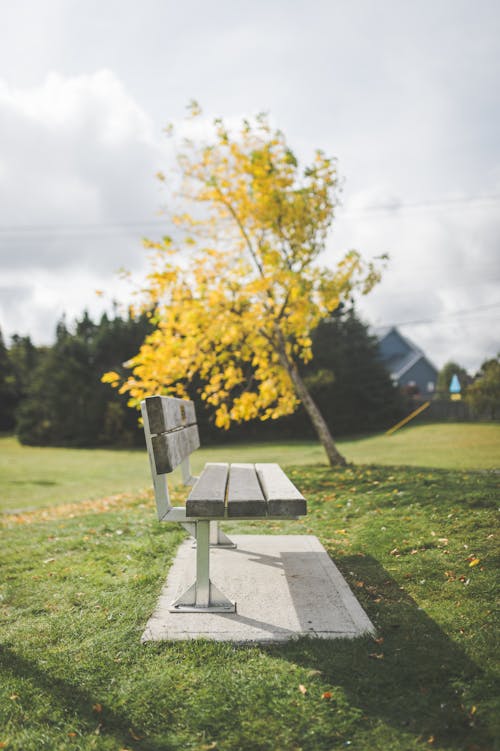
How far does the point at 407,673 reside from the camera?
2.37 m

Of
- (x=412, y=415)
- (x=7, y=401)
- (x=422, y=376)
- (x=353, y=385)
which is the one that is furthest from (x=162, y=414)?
(x=7, y=401)

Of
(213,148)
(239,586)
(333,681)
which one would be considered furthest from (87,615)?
(213,148)

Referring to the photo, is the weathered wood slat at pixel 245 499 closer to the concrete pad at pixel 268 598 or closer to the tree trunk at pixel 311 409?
the concrete pad at pixel 268 598

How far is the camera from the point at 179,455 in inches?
141

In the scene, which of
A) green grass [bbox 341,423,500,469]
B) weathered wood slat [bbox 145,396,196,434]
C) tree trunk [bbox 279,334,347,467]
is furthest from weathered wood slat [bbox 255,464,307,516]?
green grass [bbox 341,423,500,469]

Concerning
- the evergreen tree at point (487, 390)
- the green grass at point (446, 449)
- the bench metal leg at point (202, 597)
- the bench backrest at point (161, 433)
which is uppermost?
the bench backrest at point (161, 433)

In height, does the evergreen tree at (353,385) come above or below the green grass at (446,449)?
above

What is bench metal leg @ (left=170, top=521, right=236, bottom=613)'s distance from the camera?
298 cm

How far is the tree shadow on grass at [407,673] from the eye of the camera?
2020 mm

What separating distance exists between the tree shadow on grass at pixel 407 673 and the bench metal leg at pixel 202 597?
52 cm

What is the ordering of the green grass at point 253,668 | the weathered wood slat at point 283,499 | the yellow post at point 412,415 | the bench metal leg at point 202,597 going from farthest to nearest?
the yellow post at point 412,415
the bench metal leg at point 202,597
the weathered wood slat at point 283,499
the green grass at point 253,668

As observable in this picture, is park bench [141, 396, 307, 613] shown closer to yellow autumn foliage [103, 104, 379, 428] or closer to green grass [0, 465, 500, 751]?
green grass [0, 465, 500, 751]

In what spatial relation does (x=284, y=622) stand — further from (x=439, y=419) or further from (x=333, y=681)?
(x=439, y=419)

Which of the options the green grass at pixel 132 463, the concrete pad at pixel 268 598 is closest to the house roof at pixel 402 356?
the green grass at pixel 132 463
